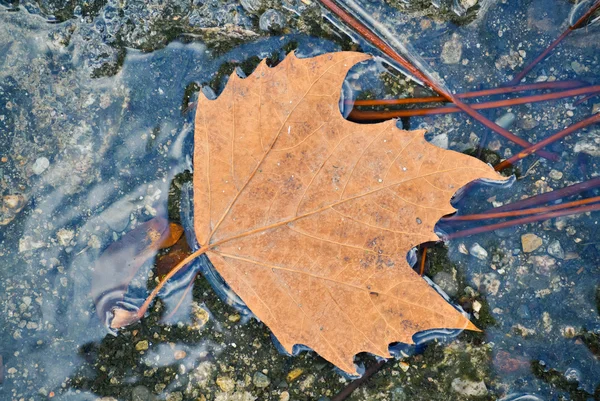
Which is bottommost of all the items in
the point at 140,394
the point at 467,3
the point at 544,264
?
the point at 544,264

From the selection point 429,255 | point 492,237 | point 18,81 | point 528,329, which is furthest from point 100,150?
point 528,329

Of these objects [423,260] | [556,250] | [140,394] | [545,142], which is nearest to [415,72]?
[545,142]

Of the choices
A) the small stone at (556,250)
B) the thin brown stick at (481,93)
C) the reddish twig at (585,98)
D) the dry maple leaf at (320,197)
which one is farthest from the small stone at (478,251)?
the reddish twig at (585,98)

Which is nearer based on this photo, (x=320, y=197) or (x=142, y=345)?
(x=320, y=197)

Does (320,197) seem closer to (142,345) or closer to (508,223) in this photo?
(508,223)

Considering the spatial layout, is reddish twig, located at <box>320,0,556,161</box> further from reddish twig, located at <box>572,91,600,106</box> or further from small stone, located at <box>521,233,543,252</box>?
small stone, located at <box>521,233,543,252</box>

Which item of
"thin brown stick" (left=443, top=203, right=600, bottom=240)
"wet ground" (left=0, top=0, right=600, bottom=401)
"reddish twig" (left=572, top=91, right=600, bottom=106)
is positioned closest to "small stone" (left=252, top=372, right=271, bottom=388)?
"wet ground" (left=0, top=0, right=600, bottom=401)

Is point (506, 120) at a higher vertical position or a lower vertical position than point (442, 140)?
lower
